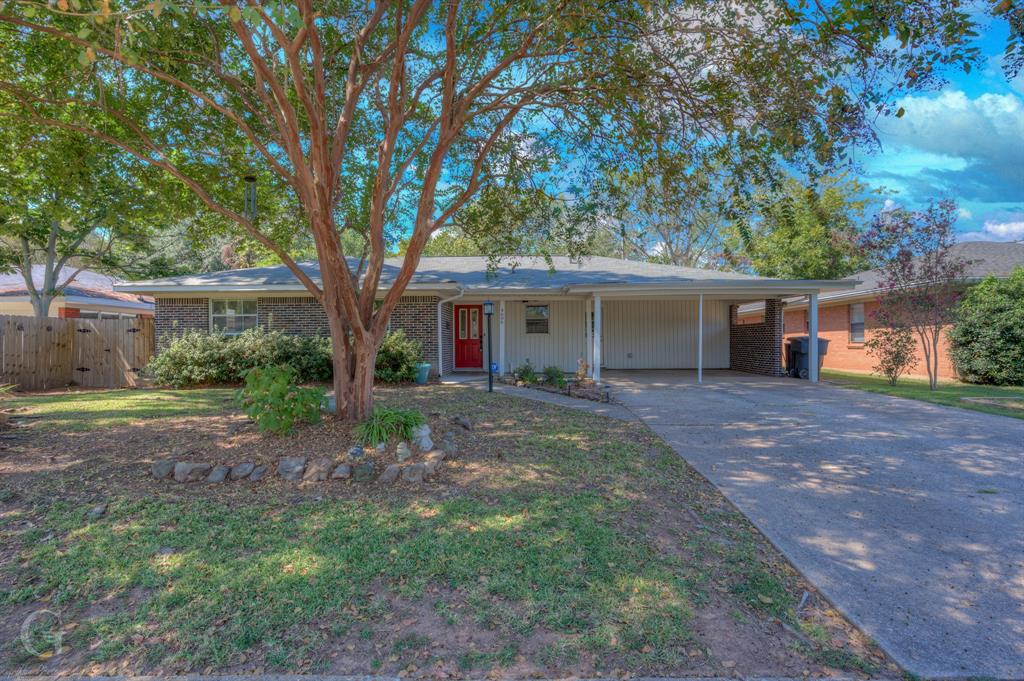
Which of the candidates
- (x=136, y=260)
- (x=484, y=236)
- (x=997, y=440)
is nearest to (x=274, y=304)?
(x=484, y=236)

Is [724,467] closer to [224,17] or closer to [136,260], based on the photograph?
[224,17]

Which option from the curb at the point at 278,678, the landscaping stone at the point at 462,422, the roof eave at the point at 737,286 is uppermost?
the roof eave at the point at 737,286

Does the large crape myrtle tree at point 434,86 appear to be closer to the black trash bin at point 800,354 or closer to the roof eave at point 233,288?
the roof eave at point 233,288

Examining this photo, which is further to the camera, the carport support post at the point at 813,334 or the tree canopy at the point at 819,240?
the tree canopy at the point at 819,240

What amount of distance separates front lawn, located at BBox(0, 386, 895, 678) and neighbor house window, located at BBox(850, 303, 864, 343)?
54.6ft

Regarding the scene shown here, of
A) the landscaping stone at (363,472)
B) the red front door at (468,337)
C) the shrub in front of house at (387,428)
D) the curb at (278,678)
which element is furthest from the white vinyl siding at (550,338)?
the curb at (278,678)

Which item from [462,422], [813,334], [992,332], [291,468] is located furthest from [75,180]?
[992,332]

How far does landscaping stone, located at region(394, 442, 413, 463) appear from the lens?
516 cm

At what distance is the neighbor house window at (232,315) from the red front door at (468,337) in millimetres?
5516

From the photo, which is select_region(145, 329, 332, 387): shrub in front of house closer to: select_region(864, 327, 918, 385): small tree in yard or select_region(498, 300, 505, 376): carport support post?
select_region(498, 300, 505, 376): carport support post

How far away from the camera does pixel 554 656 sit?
8.01 ft

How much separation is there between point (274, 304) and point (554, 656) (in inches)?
516

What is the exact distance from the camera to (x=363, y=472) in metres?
4.79

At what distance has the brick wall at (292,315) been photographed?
44.0ft
